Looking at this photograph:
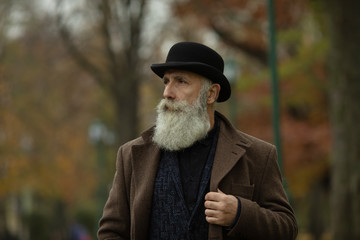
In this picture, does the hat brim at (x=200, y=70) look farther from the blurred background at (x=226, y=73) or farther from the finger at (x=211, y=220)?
the blurred background at (x=226, y=73)

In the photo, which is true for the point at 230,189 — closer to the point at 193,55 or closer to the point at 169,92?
the point at 169,92

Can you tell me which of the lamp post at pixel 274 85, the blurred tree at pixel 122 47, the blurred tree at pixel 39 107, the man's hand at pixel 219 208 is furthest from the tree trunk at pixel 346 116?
the blurred tree at pixel 39 107

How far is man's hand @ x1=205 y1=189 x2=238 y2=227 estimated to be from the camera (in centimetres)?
390

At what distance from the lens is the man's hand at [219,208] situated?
153 inches

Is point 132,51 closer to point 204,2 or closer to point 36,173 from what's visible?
point 204,2

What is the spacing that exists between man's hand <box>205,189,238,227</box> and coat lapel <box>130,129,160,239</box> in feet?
1.14

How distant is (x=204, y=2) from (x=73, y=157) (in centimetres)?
1901

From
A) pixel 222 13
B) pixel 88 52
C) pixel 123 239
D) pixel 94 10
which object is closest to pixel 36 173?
pixel 88 52

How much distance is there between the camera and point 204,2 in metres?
22.7

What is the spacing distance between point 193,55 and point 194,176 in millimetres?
645

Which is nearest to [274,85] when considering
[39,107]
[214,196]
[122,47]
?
[214,196]

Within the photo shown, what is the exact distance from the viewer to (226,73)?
61.4 feet

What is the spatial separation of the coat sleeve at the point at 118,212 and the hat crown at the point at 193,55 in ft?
2.07

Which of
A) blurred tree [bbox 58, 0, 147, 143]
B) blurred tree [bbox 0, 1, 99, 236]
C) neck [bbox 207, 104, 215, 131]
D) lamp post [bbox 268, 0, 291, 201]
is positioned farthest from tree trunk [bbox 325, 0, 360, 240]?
blurred tree [bbox 0, 1, 99, 236]
